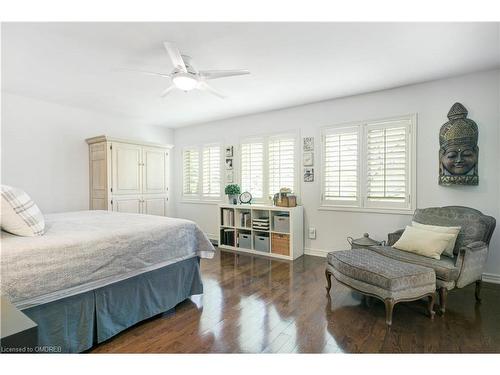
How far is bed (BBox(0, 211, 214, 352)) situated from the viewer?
158 cm

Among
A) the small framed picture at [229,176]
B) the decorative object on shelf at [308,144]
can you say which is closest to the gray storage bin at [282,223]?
the decorative object on shelf at [308,144]

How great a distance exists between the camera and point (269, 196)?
4.58 m

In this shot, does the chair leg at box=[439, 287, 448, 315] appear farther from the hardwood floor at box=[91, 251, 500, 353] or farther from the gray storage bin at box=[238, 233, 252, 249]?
the gray storage bin at box=[238, 233, 252, 249]

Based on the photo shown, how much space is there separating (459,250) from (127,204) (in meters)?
4.29

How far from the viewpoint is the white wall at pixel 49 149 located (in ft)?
11.9

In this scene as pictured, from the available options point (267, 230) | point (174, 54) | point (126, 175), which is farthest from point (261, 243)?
point (174, 54)

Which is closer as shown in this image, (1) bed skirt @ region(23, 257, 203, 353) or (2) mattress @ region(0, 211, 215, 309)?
(2) mattress @ region(0, 211, 215, 309)

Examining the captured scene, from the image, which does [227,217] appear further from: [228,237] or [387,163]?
[387,163]

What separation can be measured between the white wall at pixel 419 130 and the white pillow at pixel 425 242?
809 millimetres

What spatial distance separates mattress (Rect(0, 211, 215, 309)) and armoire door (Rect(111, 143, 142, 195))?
1.78 m

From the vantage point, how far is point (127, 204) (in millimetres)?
4352

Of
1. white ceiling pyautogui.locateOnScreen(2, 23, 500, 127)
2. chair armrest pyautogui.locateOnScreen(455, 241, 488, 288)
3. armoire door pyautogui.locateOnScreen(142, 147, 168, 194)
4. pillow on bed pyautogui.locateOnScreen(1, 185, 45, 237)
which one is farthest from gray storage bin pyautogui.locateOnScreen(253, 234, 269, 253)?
pillow on bed pyautogui.locateOnScreen(1, 185, 45, 237)
